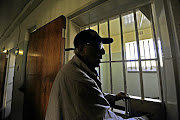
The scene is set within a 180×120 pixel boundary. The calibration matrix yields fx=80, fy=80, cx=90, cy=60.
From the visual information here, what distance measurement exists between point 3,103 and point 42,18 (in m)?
2.77

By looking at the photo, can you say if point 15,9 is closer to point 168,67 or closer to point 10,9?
point 10,9

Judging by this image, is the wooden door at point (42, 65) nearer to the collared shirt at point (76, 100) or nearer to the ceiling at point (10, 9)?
the collared shirt at point (76, 100)

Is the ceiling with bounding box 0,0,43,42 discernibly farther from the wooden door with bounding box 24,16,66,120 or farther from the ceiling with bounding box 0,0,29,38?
the wooden door with bounding box 24,16,66,120

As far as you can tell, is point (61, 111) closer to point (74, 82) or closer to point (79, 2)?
point (74, 82)

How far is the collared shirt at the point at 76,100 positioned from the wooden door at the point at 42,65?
17.4 inches

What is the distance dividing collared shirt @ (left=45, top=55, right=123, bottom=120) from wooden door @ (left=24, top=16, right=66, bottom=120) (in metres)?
0.44

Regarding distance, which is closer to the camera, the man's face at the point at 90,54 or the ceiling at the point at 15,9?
the man's face at the point at 90,54

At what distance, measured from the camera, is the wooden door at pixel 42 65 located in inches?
35.2

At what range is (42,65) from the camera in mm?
1030

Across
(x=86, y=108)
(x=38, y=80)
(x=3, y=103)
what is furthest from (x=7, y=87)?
(x=86, y=108)

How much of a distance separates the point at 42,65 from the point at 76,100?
86cm

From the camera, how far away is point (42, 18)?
136 centimetres

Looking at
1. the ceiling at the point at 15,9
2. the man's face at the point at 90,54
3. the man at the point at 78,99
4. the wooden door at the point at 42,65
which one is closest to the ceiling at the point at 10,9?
the ceiling at the point at 15,9

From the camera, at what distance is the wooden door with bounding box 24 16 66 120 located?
90 cm
